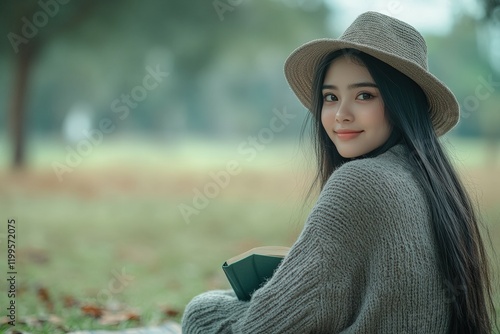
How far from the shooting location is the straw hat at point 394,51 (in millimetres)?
2393

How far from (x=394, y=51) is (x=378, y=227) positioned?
71 centimetres

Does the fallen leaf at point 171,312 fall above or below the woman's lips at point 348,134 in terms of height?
below

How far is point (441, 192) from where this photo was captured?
2.30 m

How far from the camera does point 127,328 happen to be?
3.86 m

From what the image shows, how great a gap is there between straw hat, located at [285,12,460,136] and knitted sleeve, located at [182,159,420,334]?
1.49 feet

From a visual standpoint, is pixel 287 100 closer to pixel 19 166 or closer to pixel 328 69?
pixel 19 166

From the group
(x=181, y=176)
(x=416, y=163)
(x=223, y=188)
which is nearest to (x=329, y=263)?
(x=416, y=163)

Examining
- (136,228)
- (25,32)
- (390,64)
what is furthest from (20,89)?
(390,64)

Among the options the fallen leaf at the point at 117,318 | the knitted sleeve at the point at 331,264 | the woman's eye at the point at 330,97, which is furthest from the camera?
the fallen leaf at the point at 117,318

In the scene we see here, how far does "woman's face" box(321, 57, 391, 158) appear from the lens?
2.43m

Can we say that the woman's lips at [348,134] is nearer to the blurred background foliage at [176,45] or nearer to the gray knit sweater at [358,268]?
the gray knit sweater at [358,268]

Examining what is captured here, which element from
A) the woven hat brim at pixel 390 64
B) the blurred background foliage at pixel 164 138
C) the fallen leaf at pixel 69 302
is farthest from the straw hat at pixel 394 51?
the fallen leaf at pixel 69 302

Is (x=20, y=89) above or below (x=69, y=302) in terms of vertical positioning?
above

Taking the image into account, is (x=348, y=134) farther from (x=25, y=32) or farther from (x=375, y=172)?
(x=25, y=32)
